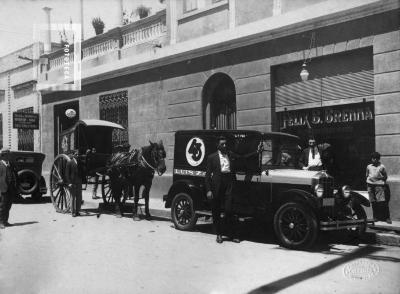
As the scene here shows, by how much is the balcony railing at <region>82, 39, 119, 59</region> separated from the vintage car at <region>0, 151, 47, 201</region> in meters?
5.52

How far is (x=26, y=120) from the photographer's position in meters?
23.3

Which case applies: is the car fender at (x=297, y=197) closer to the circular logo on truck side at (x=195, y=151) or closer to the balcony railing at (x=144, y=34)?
the circular logo on truck side at (x=195, y=151)

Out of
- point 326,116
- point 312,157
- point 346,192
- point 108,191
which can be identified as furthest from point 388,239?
point 108,191

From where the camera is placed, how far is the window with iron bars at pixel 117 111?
1870cm

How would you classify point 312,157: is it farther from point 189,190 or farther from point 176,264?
point 176,264

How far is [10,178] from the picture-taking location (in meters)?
10.4

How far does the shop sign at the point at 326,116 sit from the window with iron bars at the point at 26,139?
52.1ft

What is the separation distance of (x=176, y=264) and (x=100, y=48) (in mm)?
15159

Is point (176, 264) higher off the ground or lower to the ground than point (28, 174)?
lower

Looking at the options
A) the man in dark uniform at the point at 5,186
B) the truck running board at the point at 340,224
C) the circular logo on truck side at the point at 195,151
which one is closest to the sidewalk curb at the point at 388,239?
the truck running board at the point at 340,224

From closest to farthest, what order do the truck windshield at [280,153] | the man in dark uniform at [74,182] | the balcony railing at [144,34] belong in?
1. the truck windshield at [280,153]
2. the man in dark uniform at [74,182]
3. the balcony railing at [144,34]

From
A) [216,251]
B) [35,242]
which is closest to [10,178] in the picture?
[35,242]

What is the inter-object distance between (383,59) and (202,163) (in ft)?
16.6

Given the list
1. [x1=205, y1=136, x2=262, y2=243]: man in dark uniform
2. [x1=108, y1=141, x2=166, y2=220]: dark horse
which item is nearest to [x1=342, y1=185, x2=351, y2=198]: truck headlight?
[x1=205, y1=136, x2=262, y2=243]: man in dark uniform
